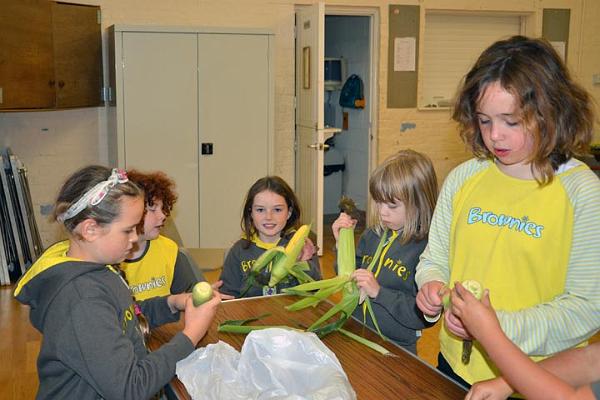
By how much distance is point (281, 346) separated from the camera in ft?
5.17

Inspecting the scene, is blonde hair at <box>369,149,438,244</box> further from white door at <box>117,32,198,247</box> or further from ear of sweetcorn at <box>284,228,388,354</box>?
white door at <box>117,32,198,247</box>

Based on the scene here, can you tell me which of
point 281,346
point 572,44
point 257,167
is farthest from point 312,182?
point 281,346

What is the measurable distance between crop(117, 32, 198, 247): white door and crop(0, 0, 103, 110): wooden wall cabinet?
1.58 ft

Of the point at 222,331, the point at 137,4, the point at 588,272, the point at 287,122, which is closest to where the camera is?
the point at 588,272

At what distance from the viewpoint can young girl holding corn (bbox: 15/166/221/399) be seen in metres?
1.49

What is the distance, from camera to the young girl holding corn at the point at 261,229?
2.65 m

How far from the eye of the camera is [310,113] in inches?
230

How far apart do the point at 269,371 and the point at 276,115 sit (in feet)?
16.3

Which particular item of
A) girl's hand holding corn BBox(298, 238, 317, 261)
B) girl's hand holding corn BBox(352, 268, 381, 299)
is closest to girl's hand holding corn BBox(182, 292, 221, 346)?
girl's hand holding corn BBox(352, 268, 381, 299)

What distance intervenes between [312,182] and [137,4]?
7.04ft

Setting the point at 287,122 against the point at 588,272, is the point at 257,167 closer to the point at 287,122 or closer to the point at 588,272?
the point at 287,122

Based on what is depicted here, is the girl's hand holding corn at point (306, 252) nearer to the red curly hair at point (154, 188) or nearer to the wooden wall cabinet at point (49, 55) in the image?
the red curly hair at point (154, 188)

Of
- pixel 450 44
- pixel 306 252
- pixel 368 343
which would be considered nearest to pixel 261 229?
pixel 306 252

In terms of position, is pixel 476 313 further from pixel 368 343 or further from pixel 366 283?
pixel 366 283
